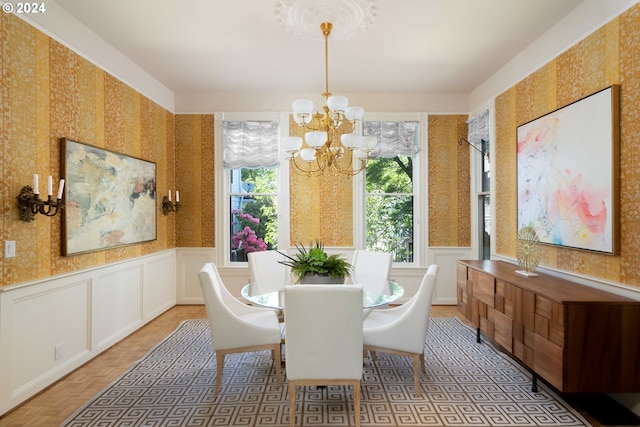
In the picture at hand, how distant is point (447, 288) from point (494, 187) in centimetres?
160

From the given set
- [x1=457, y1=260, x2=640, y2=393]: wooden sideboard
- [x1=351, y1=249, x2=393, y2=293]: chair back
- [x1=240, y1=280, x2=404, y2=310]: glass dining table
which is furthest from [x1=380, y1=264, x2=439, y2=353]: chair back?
[x1=351, y1=249, x2=393, y2=293]: chair back

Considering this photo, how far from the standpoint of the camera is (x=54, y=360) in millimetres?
2709

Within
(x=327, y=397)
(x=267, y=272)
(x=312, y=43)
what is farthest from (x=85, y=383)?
(x=312, y=43)

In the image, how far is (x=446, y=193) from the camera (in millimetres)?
4961

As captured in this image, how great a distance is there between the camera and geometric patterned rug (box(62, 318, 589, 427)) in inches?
87.8

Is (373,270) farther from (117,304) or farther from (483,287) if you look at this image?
(117,304)

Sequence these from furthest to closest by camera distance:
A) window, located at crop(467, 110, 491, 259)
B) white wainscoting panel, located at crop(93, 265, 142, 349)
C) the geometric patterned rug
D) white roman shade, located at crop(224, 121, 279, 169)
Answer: white roman shade, located at crop(224, 121, 279, 169), window, located at crop(467, 110, 491, 259), white wainscoting panel, located at crop(93, 265, 142, 349), the geometric patterned rug

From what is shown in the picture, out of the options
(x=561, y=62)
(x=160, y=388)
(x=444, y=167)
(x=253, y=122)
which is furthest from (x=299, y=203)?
(x=561, y=62)

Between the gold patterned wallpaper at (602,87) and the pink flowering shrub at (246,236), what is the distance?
325cm

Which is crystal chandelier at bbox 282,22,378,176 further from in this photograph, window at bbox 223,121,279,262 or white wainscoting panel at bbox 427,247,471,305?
white wainscoting panel at bbox 427,247,471,305

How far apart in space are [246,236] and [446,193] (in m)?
2.92

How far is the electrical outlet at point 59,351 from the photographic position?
2723 mm

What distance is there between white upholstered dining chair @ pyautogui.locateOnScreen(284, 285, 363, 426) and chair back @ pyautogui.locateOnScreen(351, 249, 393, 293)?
133cm

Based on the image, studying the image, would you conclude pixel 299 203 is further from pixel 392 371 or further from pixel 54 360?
pixel 54 360
